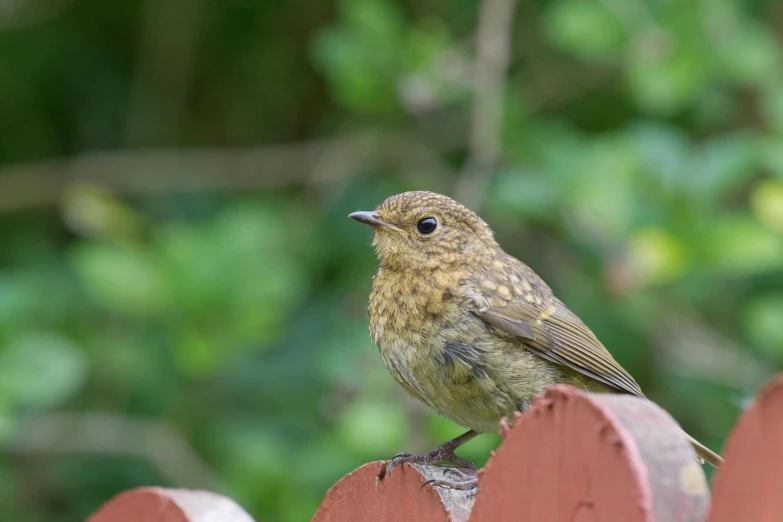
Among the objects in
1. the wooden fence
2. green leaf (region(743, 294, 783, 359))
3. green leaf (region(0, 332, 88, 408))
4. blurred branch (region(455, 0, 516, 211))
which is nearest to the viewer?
the wooden fence

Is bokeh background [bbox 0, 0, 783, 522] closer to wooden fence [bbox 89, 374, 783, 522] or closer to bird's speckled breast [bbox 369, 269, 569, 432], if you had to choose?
bird's speckled breast [bbox 369, 269, 569, 432]

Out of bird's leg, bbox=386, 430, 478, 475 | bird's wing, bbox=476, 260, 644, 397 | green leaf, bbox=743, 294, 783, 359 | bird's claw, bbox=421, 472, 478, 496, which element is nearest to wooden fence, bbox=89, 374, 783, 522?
bird's claw, bbox=421, 472, 478, 496

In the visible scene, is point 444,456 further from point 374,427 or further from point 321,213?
point 321,213

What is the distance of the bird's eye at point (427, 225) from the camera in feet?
9.28

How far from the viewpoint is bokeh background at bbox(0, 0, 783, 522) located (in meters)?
3.81

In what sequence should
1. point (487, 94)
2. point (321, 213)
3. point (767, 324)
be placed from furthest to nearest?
point (321, 213) < point (487, 94) < point (767, 324)

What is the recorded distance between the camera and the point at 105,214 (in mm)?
4508

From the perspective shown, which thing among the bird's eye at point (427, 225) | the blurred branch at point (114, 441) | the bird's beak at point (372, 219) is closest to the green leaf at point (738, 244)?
the bird's eye at point (427, 225)

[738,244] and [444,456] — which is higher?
[738,244]

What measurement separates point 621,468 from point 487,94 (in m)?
3.20

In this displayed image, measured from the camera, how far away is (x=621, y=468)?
1144mm

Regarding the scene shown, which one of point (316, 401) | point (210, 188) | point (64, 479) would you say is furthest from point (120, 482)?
point (210, 188)

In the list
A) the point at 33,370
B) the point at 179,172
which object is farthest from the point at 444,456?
the point at 179,172

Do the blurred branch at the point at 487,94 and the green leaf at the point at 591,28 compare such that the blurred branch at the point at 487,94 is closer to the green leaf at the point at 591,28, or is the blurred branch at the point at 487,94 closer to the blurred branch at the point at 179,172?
the green leaf at the point at 591,28
